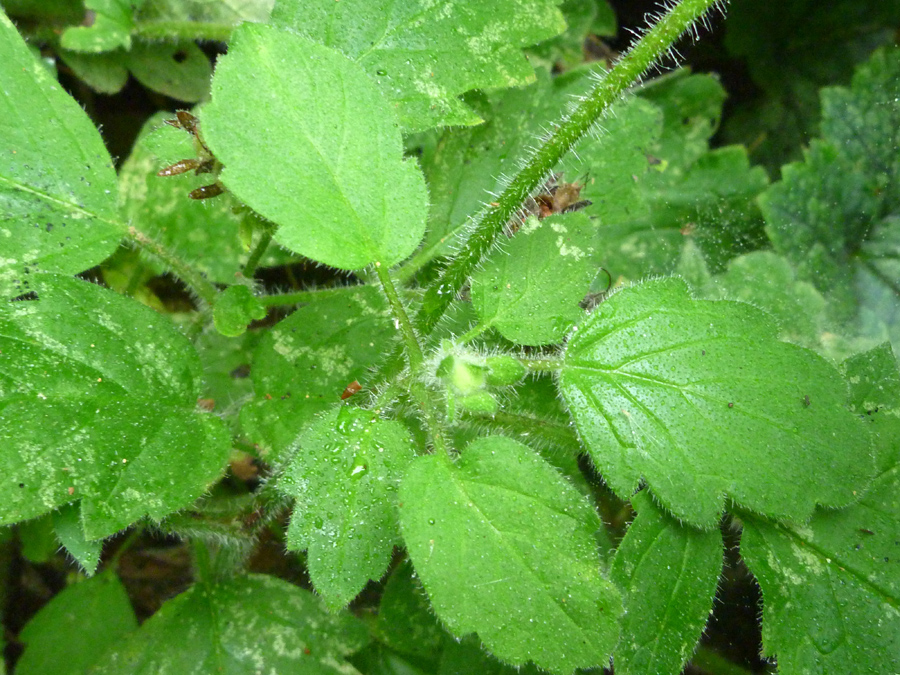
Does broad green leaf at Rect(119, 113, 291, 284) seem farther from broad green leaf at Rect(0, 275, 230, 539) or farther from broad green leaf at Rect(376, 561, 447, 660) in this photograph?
broad green leaf at Rect(376, 561, 447, 660)

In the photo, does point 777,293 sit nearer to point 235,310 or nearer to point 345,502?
point 345,502

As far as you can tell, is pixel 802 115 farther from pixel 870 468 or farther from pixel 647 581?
pixel 647 581

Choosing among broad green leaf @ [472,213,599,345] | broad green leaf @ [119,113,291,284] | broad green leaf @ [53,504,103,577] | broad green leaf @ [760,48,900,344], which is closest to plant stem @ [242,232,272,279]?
broad green leaf @ [119,113,291,284]

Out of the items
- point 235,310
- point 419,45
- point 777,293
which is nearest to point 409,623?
point 235,310

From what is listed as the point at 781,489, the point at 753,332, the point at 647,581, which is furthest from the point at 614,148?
the point at 647,581

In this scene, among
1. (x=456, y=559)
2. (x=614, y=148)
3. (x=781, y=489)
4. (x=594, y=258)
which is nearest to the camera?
(x=456, y=559)

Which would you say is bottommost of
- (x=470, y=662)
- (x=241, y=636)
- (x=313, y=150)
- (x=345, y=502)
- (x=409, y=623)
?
(x=241, y=636)

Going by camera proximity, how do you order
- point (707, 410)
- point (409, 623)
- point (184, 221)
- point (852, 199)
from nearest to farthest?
1. point (707, 410)
2. point (409, 623)
3. point (184, 221)
4. point (852, 199)
